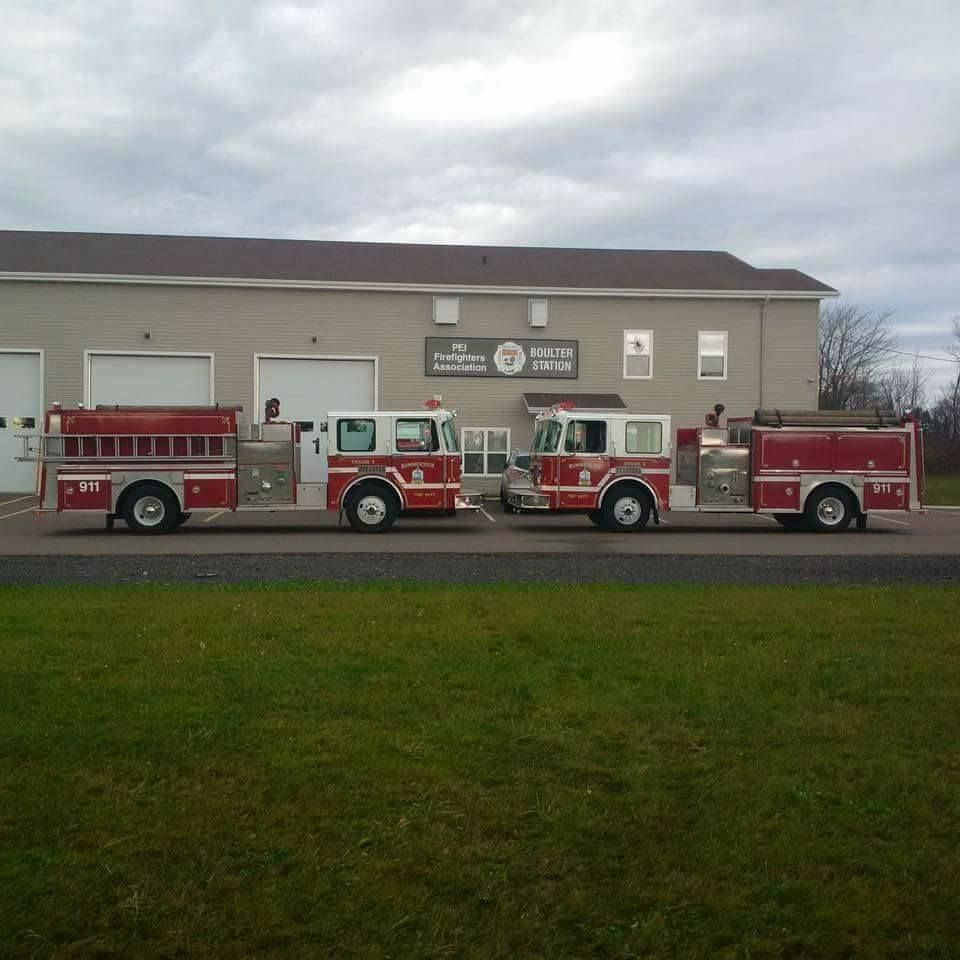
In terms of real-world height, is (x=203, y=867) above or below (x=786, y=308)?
below

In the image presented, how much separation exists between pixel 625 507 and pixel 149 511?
352 inches

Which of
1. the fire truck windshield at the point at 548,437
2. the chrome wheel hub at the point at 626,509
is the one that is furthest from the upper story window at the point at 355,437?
the chrome wheel hub at the point at 626,509

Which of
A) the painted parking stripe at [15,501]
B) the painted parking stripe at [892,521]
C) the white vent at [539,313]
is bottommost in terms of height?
the painted parking stripe at [892,521]

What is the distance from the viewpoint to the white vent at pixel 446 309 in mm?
28641

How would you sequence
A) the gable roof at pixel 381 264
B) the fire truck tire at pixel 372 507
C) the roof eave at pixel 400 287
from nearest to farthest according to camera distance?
1. the fire truck tire at pixel 372 507
2. the roof eave at pixel 400 287
3. the gable roof at pixel 381 264

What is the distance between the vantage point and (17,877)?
3631 mm

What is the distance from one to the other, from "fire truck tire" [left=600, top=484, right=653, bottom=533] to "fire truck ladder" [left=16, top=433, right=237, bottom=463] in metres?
7.13

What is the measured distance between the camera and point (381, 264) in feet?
100

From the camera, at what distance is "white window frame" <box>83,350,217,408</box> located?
91.1 feet

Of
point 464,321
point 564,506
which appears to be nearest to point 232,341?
point 464,321

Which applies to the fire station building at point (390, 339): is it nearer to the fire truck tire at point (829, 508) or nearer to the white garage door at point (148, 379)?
the white garage door at point (148, 379)

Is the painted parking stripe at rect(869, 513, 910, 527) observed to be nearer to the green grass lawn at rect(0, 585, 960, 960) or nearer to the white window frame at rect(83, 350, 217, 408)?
the green grass lawn at rect(0, 585, 960, 960)

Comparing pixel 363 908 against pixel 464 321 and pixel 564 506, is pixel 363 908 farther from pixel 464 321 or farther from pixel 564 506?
pixel 464 321

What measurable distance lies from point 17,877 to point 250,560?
33.7 ft
